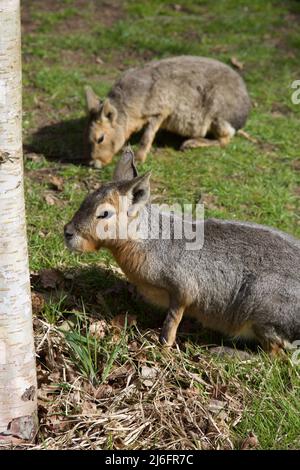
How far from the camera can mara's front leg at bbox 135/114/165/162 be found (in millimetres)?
7535

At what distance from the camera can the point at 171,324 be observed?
185 inches

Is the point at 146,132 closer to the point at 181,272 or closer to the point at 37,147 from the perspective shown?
the point at 37,147

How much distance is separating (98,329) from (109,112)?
3448 mm

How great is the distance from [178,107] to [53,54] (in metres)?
2.41

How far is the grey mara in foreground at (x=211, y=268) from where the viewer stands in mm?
4555

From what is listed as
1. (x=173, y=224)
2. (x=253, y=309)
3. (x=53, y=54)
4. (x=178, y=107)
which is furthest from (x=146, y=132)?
(x=253, y=309)

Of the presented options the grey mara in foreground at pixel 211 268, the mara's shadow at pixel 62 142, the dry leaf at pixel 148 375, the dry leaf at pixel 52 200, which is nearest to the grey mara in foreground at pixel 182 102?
the mara's shadow at pixel 62 142

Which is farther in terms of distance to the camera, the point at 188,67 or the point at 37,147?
the point at 188,67

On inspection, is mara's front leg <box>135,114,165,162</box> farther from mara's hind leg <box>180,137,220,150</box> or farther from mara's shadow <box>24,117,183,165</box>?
mara's hind leg <box>180,137,220,150</box>

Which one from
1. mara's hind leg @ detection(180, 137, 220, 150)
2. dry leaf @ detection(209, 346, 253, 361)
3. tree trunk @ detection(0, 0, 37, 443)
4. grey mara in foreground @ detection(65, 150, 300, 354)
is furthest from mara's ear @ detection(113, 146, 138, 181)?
mara's hind leg @ detection(180, 137, 220, 150)

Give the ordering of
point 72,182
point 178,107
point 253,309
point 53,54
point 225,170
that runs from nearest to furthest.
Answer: point 253,309
point 72,182
point 225,170
point 178,107
point 53,54

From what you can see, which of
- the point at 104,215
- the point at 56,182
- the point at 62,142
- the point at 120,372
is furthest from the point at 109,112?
the point at 120,372

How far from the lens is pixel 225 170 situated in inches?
289

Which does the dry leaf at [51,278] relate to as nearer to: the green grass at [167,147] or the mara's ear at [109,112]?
the green grass at [167,147]
